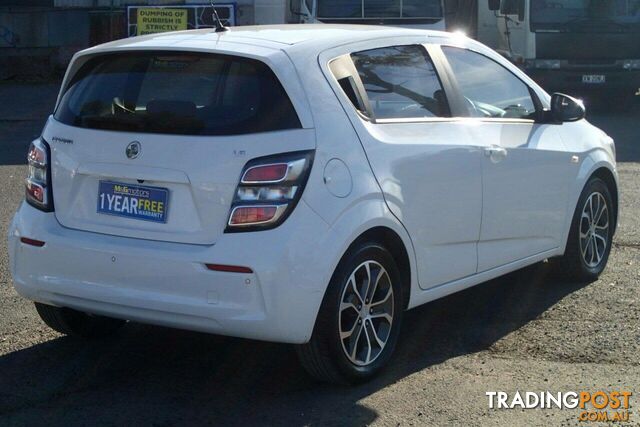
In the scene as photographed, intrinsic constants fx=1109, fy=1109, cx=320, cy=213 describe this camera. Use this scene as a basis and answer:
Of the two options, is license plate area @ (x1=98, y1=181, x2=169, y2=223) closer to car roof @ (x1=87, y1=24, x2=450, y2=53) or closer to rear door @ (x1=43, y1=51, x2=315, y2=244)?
rear door @ (x1=43, y1=51, x2=315, y2=244)

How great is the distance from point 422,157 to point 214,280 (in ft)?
4.47

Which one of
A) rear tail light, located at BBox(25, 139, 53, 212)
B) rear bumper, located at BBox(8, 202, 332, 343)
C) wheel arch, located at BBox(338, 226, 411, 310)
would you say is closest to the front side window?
wheel arch, located at BBox(338, 226, 411, 310)

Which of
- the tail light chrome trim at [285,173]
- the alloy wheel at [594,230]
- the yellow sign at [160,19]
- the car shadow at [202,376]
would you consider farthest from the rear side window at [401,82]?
the yellow sign at [160,19]

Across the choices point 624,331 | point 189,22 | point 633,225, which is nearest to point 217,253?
point 624,331

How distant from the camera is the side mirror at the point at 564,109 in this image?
6.77 metres

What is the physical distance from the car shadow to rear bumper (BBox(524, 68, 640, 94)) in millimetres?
11262

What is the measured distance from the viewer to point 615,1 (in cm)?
1722

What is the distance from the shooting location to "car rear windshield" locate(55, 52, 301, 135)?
501cm

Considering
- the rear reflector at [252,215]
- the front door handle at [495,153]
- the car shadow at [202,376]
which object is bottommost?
the car shadow at [202,376]

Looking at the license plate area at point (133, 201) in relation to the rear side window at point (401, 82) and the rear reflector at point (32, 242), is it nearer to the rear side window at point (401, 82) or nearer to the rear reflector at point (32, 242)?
the rear reflector at point (32, 242)

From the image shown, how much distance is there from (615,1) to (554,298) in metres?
11.4

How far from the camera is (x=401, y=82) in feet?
19.0

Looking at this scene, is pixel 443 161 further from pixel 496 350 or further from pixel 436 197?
pixel 496 350

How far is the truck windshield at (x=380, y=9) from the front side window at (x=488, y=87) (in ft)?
27.7
